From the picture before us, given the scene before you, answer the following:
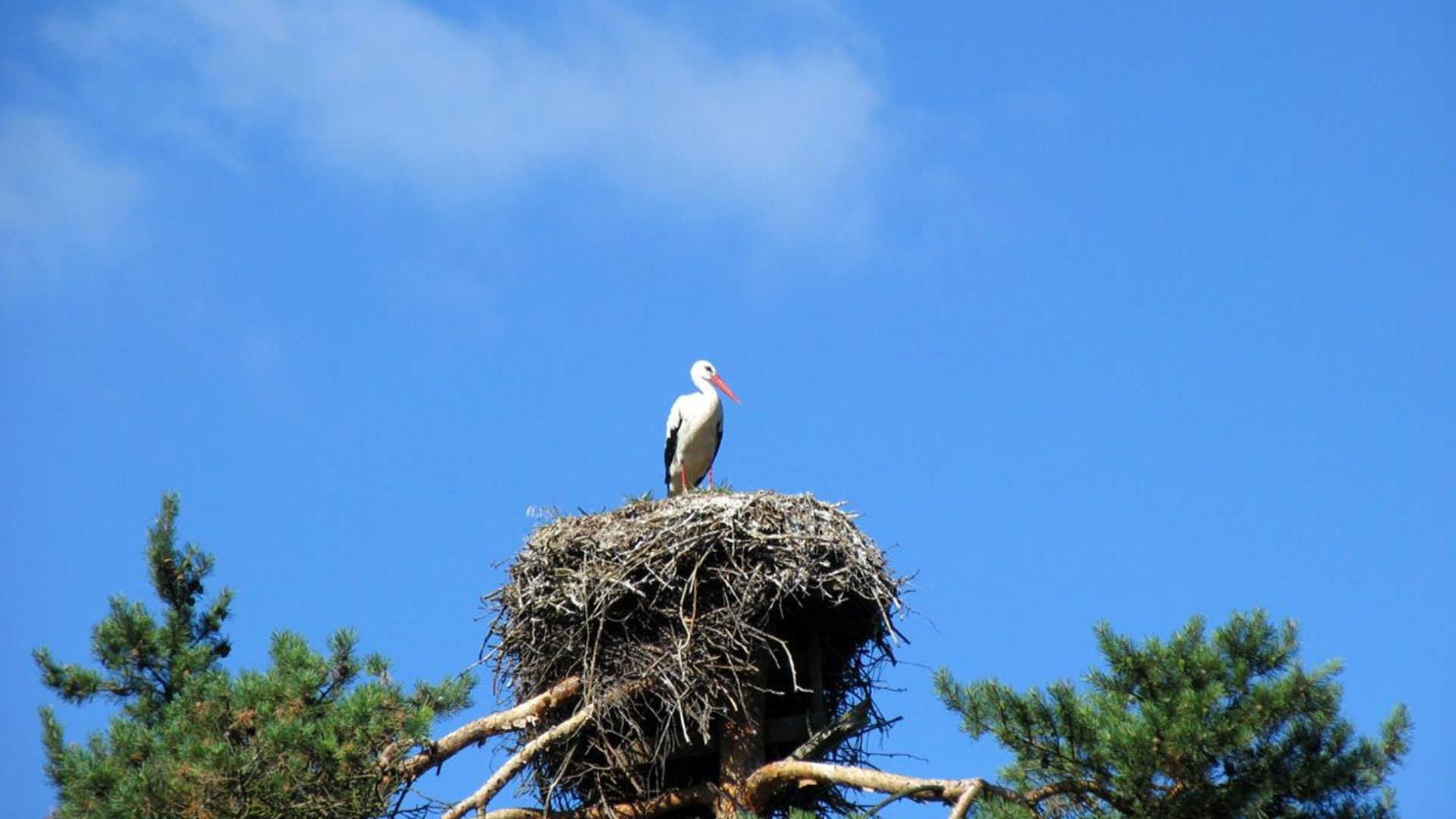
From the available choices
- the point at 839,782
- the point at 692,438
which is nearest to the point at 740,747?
the point at 839,782

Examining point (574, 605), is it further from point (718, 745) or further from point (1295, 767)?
point (1295, 767)

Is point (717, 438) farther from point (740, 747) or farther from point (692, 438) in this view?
point (740, 747)

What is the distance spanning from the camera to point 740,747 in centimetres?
1099

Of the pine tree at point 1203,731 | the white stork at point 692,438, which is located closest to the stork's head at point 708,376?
the white stork at point 692,438

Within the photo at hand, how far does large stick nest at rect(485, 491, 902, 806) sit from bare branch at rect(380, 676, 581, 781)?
0.56 ft

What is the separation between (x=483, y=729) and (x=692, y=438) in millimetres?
5001

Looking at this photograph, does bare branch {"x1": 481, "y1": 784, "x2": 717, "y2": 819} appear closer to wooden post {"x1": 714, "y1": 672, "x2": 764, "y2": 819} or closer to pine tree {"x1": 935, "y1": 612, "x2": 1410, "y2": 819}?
wooden post {"x1": 714, "y1": 672, "x2": 764, "y2": 819}

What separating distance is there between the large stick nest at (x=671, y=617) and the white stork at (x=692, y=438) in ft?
11.3

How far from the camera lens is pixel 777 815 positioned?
11.0m

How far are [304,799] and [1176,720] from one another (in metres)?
4.47

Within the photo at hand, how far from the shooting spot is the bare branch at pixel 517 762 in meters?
9.62

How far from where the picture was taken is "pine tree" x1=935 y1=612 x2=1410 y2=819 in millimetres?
9297

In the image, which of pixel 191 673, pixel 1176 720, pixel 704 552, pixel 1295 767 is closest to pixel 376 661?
pixel 704 552

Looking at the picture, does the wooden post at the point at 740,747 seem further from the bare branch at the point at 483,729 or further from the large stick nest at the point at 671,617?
the bare branch at the point at 483,729
